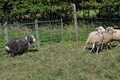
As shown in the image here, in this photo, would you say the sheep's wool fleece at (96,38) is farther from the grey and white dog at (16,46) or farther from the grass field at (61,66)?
the grey and white dog at (16,46)

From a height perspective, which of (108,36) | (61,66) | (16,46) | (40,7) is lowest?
(61,66)

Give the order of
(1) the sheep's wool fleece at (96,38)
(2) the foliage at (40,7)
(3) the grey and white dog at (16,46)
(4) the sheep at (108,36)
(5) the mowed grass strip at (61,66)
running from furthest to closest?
(2) the foliage at (40,7) → (4) the sheep at (108,36) → (1) the sheep's wool fleece at (96,38) → (3) the grey and white dog at (16,46) → (5) the mowed grass strip at (61,66)

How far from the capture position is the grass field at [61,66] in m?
6.19

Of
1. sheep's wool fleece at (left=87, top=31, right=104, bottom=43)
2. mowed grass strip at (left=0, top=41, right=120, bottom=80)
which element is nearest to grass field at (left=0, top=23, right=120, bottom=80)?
mowed grass strip at (left=0, top=41, right=120, bottom=80)

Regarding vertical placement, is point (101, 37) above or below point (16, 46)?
above

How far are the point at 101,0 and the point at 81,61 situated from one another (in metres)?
8.43

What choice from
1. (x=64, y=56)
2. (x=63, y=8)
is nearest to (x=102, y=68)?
(x=64, y=56)

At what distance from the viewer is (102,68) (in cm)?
691

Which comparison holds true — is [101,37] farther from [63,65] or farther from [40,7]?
[40,7]

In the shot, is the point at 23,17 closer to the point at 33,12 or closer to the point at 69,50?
the point at 33,12

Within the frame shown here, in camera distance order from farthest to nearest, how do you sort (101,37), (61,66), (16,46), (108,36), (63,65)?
(108,36), (101,37), (16,46), (63,65), (61,66)

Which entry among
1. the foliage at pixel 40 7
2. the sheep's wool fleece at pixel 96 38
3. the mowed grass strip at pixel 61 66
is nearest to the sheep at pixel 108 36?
the sheep's wool fleece at pixel 96 38

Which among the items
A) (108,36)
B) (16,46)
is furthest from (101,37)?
(16,46)

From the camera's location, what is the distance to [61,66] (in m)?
7.25
